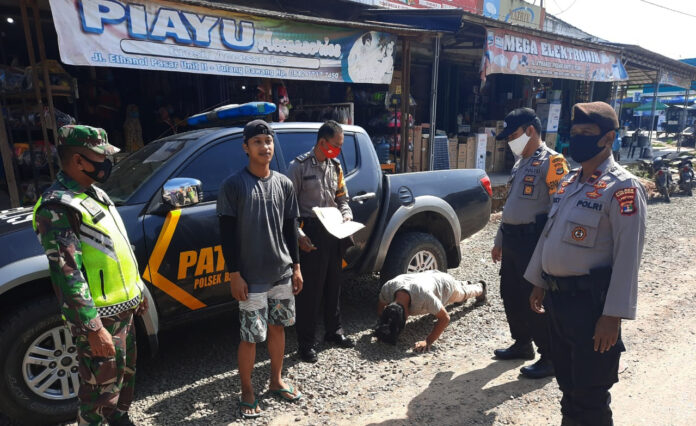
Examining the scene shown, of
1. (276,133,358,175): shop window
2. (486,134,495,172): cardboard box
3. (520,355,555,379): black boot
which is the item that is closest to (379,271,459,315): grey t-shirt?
(520,355,555,379): black boot

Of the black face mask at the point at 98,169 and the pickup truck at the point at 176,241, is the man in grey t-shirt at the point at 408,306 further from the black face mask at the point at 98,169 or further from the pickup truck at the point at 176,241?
the black face mask at the point at 98,169

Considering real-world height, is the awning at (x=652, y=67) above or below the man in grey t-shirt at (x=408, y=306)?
above

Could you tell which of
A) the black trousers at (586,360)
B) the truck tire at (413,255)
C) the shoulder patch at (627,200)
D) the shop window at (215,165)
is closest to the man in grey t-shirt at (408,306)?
the truck tire at (413,255)

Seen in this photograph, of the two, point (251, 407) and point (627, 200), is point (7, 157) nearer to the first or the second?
point (251, 407)

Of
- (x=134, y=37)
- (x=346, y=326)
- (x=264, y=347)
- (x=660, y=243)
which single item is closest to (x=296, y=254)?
(x=264, y=347)

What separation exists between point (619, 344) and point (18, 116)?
6.89 metres

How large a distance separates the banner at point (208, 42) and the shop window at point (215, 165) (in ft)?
8.41

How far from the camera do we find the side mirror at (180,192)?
2.86 metres

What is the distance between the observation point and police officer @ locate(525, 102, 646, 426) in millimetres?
2023

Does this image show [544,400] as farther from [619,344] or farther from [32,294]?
[32,294]

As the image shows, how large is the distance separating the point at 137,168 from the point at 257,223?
1.30 meters

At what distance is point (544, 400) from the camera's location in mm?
3002

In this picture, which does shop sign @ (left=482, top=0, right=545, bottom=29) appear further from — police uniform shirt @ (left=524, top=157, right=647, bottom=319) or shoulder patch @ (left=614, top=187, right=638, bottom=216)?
shoulder patch @ (left=614, top=187, right=638, bottom=216)

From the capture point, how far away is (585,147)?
2.22 meters
